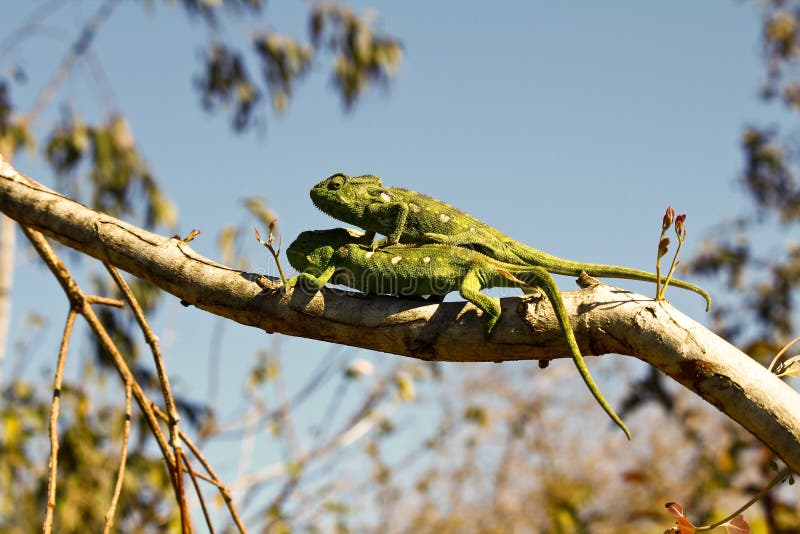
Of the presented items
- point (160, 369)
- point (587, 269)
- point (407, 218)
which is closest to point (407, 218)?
point (407, 218)

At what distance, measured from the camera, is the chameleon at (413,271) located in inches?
90.0

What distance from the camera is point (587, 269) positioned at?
2609 mm

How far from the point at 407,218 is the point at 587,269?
2.92ft

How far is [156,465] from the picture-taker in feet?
27.0

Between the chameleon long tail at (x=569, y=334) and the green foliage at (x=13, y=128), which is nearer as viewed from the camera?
the chameleon long tail at (x=569, y=334)

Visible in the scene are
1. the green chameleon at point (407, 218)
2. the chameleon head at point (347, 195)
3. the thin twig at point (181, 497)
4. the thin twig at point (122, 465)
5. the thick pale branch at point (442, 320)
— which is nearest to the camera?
the thick pale branch at point (442, 320)

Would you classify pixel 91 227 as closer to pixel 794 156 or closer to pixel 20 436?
pixel 20 436

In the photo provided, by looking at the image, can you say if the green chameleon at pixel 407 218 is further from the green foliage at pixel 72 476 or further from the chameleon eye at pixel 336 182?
the green foliage at pixel 72 476

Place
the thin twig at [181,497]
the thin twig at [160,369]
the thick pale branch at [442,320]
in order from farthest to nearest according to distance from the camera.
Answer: the thin twig at [160,369], the thin twig at [181,497], the thick pale branch at [442,320]

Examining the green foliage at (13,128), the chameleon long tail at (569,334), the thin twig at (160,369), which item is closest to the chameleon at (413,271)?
the chameleon long tail at (569,334)

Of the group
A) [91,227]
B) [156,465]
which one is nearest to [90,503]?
[156,465]

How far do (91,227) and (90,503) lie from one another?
604 centimetres

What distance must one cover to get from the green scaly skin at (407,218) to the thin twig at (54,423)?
111 cm

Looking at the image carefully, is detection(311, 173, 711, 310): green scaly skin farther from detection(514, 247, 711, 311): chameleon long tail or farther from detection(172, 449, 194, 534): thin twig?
detection(172, 449, 194, 534): thin twig
